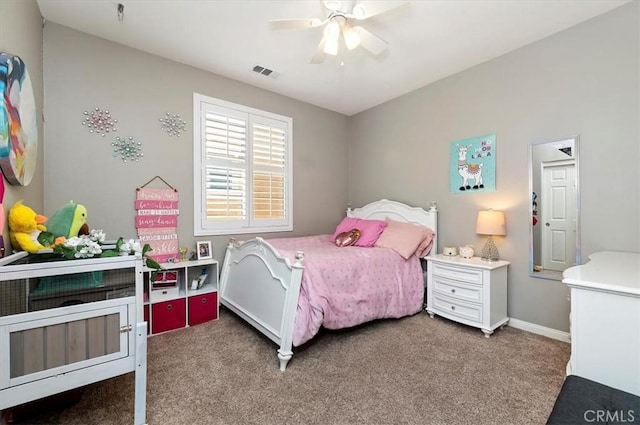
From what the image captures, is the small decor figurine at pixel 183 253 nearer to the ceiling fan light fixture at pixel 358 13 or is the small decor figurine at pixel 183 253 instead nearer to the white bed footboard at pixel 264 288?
the white bed footboard at pixel 264 288

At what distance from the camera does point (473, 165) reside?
9.78 ft

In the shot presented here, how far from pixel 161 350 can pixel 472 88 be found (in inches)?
155

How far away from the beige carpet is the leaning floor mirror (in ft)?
2.27

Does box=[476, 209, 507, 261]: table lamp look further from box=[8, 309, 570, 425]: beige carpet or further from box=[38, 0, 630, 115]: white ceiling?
box=[38, 0, 630, 115]: white ceiling

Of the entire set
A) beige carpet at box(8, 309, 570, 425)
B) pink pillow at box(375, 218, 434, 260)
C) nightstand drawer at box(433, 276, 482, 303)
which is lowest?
beige carpet at box(8, 309, 570, 425)

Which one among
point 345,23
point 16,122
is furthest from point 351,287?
point 16,122

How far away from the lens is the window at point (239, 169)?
3.08 metres

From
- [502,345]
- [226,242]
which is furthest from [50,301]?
[502,345]

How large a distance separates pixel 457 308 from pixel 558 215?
122 centimetres

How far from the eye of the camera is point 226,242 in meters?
3.24

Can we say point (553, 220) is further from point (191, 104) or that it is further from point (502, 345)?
point (191, 104)

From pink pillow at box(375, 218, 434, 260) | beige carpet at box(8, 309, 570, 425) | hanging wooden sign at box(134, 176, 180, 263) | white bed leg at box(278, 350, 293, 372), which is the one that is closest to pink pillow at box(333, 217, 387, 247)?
pink pillow at box(375, 218, 434, 260)

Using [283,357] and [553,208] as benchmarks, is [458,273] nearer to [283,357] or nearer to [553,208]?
[553,208]

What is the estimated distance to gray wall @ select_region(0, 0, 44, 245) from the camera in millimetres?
1444
